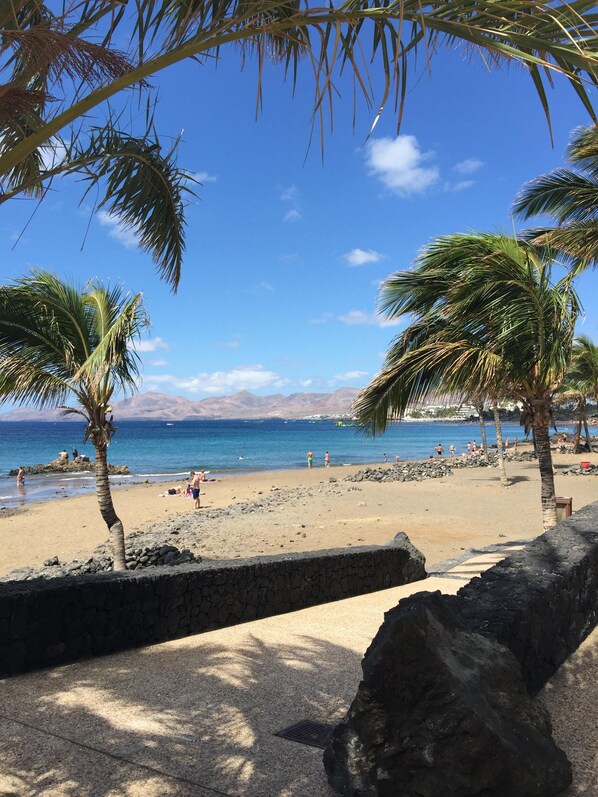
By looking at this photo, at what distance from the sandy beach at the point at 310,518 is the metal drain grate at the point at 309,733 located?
7696 mm

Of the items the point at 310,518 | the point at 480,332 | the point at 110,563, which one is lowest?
the point at 310,518

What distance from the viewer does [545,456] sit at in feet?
29.8

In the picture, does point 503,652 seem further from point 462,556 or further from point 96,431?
point 462,556

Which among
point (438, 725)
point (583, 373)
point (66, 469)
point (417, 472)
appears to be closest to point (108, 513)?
point (438, 725)

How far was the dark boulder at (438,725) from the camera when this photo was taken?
263cm

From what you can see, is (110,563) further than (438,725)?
Yes

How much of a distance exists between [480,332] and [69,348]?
18.9 feet

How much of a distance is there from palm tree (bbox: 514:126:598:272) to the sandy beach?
18.9 feet

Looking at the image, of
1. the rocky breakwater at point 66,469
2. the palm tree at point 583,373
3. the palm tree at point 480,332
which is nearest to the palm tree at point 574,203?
the palm tree at point 480,332

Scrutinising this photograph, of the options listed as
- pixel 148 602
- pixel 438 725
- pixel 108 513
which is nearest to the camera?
pixel 438 725

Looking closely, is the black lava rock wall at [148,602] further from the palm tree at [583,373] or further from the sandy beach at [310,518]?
the palm tree at [583,373]

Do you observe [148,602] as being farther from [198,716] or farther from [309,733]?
[309,733]

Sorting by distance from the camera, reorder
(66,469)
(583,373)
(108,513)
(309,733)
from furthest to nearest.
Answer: (66,469), (583,373), (108,513), (309,733)

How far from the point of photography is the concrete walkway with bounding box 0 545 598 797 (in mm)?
3080
